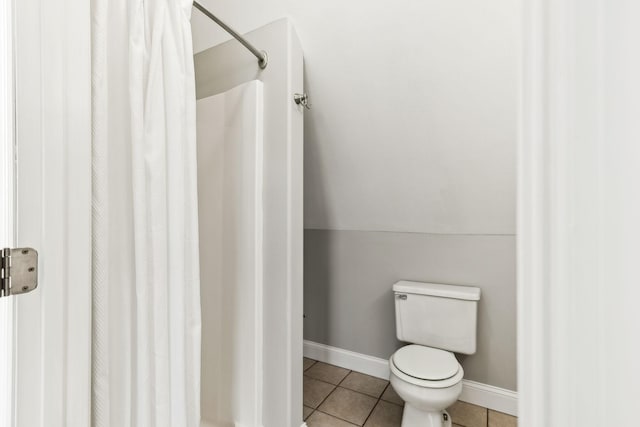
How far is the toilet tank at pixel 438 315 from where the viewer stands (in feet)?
5.62

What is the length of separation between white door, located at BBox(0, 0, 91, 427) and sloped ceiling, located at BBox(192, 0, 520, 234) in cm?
106

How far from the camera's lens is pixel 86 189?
705 millimetres

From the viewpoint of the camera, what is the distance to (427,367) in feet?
4.82

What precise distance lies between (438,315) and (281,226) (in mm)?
1146

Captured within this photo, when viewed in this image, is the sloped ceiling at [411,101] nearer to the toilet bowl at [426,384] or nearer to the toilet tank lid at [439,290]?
the toilet tank lid at [439,290]

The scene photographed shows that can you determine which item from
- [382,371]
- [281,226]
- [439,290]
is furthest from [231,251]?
[382,371]

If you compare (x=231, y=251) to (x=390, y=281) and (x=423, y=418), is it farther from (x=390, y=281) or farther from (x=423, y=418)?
(x=423, y=418)

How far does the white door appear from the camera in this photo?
22.9 inches

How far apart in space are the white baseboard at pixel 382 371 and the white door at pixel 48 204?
1851mm

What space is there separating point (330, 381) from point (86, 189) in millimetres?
1995

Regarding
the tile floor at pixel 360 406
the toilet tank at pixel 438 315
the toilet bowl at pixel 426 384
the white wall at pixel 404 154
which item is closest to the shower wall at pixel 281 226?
the white wall at pixel 404 154

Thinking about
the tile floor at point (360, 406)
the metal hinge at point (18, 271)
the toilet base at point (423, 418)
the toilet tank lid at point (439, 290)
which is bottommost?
the tile floor at point (360, 406)

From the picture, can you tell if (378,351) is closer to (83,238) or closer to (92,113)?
(83,238)

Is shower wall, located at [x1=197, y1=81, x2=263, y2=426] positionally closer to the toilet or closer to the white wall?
the white wall
